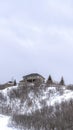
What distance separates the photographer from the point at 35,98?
6091 cm

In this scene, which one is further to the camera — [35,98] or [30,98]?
[30,98]

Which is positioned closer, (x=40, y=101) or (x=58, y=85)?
(x=40, y=101)

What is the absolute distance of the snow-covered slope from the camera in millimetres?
57281

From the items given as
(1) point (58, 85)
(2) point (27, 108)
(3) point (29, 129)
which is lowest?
(3) point (29, 129)

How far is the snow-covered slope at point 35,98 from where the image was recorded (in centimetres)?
5728

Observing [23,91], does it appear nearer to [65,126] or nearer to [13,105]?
[13,105]

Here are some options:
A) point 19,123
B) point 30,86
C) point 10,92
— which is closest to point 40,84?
point 30,86

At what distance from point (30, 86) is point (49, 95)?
5.61 metres

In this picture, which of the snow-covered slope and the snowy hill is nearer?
the snowy hill

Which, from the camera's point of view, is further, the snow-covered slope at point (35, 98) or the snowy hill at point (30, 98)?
the snow-covered slope at point (35, 98)

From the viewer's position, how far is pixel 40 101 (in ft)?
194

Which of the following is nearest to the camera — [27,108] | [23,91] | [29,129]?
[29,129]

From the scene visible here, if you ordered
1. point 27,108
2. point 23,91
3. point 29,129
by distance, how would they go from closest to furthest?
point 29,129 → point 27,108 → point 23,91

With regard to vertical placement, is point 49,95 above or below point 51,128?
above
